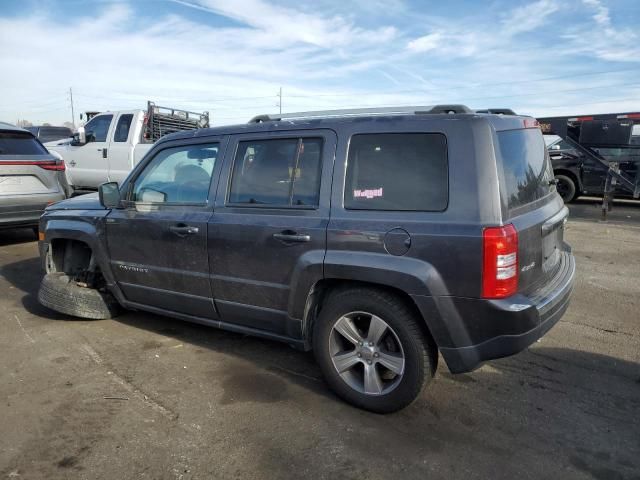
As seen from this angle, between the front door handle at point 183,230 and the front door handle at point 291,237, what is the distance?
0.76 m

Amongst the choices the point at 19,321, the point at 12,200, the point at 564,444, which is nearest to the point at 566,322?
the point at 564,444

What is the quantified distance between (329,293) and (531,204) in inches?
54.8

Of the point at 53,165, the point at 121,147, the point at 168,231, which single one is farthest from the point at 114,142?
the point at 168,231

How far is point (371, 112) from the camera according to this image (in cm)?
333

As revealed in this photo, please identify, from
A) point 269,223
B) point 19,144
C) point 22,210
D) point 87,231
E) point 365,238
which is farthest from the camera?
point 19,144

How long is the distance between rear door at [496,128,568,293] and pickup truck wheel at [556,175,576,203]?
10503 mm

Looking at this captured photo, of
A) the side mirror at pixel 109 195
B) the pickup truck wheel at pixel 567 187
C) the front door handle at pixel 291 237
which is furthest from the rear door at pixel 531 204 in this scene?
the pickup truck wheel at pixel 567 187

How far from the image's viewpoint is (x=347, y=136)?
→ 3.15 metres

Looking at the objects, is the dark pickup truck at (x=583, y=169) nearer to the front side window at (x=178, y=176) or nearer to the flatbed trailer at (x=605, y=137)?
the flatbed trailer at (x=605, y=137)

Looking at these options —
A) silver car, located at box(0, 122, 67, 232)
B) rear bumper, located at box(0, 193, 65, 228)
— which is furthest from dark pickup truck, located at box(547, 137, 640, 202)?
rear bumper, located at box(0, 193, 65, 228)

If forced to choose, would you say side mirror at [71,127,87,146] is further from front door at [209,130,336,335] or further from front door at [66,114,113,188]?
front door at [209,130,336,335]

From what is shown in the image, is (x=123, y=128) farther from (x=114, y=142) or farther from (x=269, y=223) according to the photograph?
(x=269, y=223)

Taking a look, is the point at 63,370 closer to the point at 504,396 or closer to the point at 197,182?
the point at 197,182

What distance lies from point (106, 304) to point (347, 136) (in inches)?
117
